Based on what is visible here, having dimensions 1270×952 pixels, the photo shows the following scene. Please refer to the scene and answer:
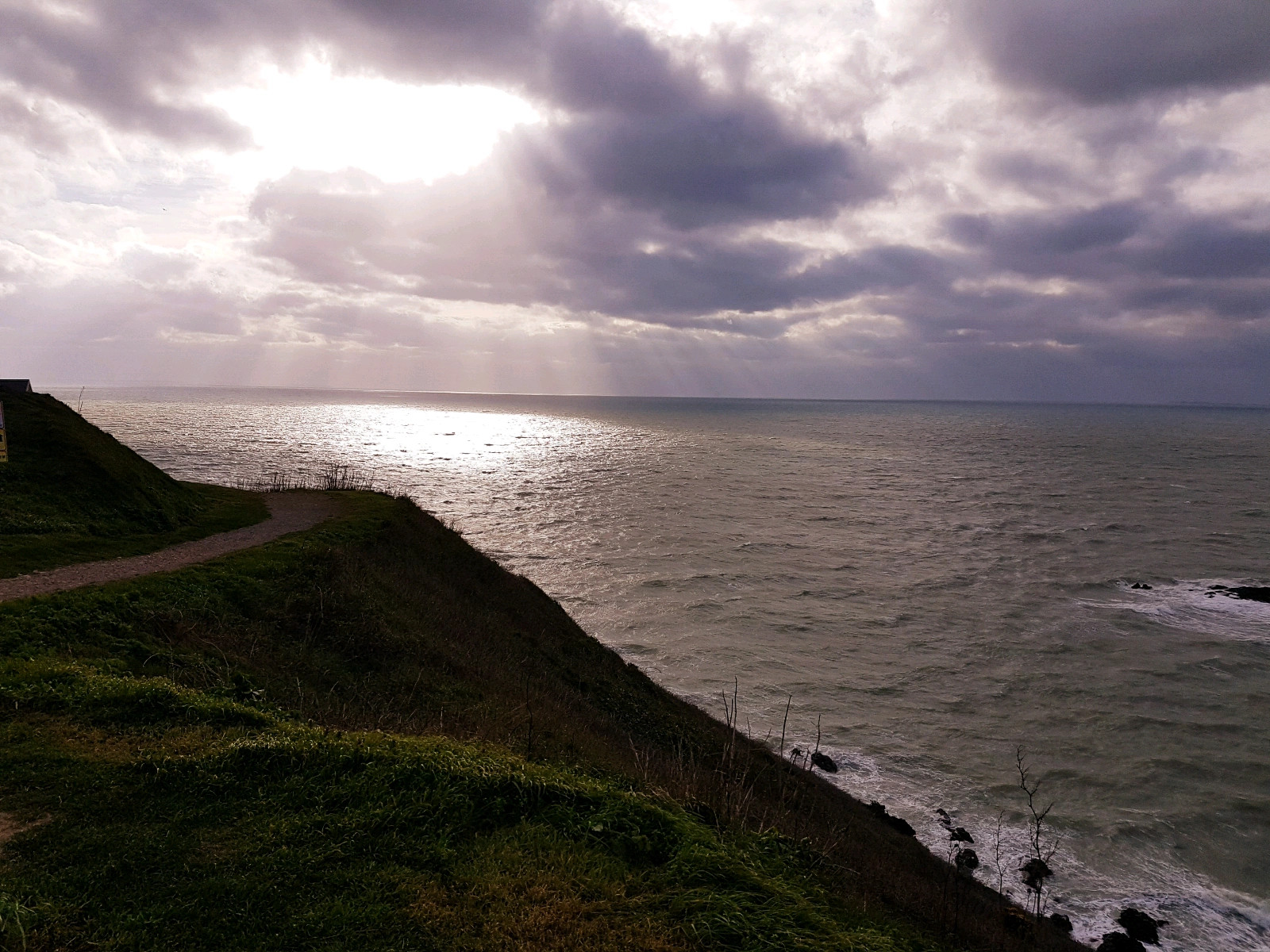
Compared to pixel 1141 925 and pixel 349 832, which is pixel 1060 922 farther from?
pixel 349 832

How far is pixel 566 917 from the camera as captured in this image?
19.4 feet

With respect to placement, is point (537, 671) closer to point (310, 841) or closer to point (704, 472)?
point (310, 841)


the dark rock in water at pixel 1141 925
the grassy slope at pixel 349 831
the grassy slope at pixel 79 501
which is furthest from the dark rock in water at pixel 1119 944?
the grassy slope at pixel 79 501

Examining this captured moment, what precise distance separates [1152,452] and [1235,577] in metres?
116

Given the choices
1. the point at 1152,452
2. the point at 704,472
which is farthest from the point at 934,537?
the point at 1152,452

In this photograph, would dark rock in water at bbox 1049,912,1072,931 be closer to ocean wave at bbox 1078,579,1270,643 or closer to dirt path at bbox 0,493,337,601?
dirt path at bbox 0,493,337,601

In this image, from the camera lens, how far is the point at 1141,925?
54.2 feet

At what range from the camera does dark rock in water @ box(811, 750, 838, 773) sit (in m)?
23.6

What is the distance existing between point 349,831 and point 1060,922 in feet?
59.8

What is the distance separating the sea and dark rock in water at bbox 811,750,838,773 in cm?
54

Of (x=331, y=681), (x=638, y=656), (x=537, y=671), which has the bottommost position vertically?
(x=638, y=656)

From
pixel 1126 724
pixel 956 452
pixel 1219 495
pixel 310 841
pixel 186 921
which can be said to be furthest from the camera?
pixel 956 452

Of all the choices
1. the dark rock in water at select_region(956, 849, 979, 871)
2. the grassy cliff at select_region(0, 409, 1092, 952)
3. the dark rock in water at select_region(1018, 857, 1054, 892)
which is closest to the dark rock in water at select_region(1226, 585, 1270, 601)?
the dark rock in water at select_region(1018, 857, 1054, 892)

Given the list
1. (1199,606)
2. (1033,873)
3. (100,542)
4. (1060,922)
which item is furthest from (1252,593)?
(100,542)
